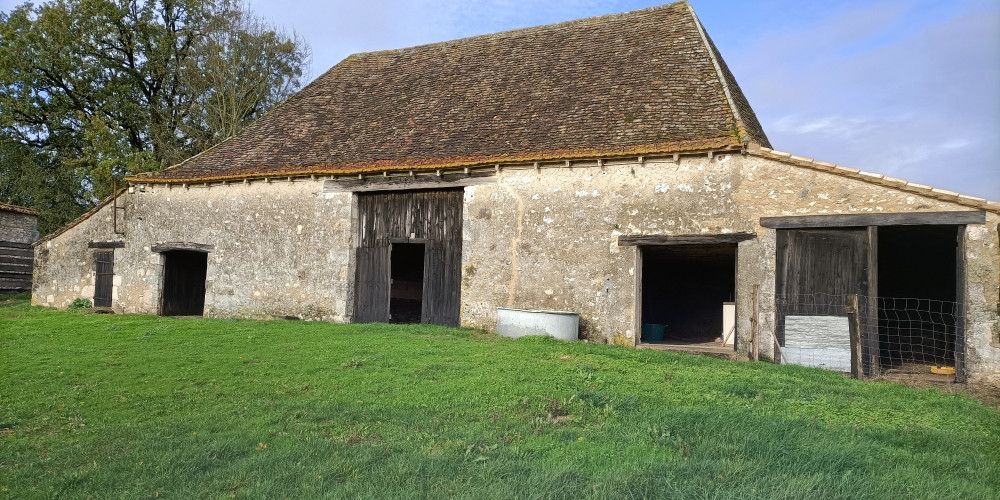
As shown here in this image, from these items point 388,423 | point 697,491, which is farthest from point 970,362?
point 388,423

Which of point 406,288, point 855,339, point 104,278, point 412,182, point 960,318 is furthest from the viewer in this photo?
point 406,288

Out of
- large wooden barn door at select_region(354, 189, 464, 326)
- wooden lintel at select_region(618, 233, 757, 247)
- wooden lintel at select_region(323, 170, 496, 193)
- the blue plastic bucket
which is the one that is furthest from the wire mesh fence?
large wooden barn door at select_region(354, 189, 464, 326)

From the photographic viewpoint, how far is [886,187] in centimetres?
957

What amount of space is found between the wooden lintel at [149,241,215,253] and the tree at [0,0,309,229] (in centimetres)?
1080

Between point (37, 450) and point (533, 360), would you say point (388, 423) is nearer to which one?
point (37, 450)

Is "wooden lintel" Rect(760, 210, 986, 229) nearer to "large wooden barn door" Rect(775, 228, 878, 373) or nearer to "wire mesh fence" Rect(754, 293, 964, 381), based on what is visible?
"large wooden barn door" Rect(775, 228, 878, 373)

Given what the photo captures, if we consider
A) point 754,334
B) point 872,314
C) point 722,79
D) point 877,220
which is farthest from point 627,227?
point 872,314

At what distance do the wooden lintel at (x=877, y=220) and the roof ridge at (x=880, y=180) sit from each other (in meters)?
0.16

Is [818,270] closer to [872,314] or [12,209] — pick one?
[872,314]

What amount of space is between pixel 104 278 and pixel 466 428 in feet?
52.1

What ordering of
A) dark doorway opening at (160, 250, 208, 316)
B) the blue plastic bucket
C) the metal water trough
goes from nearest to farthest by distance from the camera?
the metal water trough
the blue plastic bucket
dark doorway opening at (160, 250, 208, 316)

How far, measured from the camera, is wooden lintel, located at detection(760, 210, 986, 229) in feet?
29.5

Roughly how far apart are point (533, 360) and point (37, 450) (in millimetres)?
5346

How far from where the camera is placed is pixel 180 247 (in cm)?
1570
